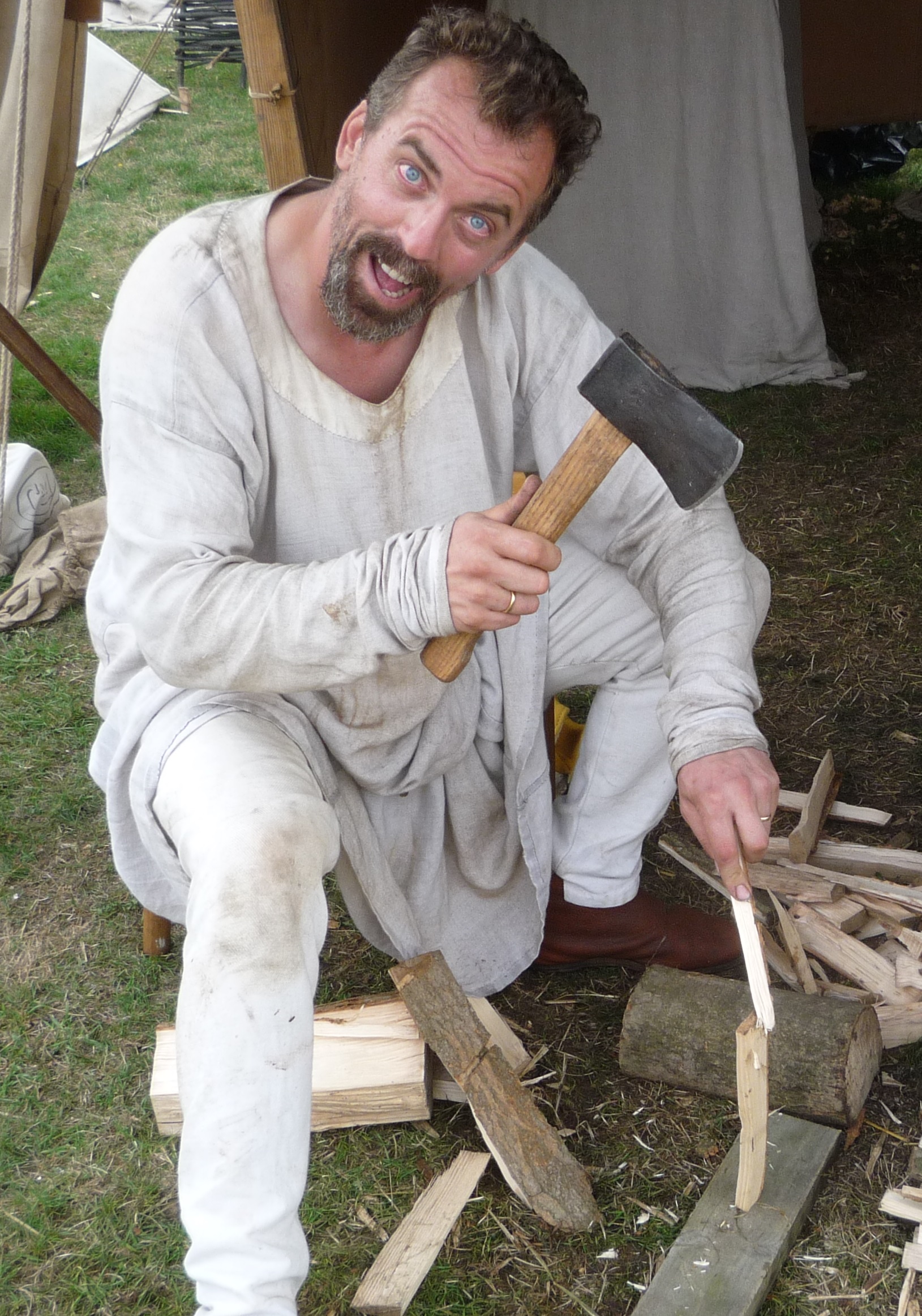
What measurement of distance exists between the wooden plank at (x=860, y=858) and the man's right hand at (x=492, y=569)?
3.98 ft

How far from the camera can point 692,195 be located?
16.1 feet

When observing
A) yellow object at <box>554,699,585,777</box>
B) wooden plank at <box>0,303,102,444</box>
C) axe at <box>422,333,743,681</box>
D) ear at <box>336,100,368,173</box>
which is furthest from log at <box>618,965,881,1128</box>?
wooden plank at <box>0,303,102,444</box>

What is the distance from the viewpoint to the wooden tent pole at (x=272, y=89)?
10.1 ft

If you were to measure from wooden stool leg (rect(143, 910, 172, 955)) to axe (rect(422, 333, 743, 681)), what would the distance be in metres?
1.19

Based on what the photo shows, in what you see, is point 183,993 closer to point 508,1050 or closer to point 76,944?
point 508,1050

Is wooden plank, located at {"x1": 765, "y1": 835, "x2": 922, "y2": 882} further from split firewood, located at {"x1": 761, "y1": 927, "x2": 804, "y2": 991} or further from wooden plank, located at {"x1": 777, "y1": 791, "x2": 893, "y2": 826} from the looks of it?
split firewood, located at {"x1": 761, "y1": 927, "x2": 804, "y2": 991}

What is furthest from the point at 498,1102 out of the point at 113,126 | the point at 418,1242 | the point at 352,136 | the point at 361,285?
the point at 113,126

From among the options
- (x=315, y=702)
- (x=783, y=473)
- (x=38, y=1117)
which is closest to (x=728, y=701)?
(x=315, y=702)

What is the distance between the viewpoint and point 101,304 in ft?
21.5

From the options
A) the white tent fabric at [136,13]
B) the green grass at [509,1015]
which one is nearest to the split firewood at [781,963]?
the green grass at [509,1015]

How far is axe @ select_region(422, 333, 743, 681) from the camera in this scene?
5.49 ft

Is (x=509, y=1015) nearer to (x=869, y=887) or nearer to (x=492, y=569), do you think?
(x=869, y=887)

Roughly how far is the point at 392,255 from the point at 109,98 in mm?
8787

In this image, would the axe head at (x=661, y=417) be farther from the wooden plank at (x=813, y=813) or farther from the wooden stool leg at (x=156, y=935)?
the wooden stool leg at (x=156, y=935)
